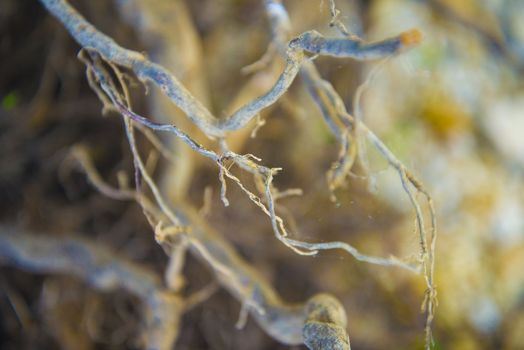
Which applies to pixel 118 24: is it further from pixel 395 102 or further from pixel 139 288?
pixel 395 102

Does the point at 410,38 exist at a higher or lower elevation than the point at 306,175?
higher

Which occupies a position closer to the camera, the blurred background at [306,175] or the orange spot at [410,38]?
the orange spot at [410,38]

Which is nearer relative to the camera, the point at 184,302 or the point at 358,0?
the point at 184,302

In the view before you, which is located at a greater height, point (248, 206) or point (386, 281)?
point (248, 206)

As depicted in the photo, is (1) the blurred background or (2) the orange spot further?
(1) the blurred background

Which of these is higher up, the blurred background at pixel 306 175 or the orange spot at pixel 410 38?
the orange spot at pixel 410 38

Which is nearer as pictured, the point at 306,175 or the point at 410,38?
the point at 410,38

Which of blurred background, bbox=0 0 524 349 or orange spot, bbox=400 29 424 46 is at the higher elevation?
orange spot, bbox=400 29 424 46

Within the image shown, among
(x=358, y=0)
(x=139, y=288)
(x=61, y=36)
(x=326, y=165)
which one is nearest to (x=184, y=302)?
(x=139, y=288)
